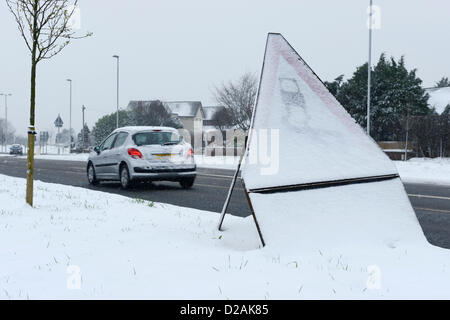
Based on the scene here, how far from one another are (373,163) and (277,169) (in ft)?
3.74

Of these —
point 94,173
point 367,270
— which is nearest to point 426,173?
point 94,173

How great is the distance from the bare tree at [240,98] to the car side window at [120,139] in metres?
28.5

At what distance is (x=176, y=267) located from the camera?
12.9ft

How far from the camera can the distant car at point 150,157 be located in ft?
38.9

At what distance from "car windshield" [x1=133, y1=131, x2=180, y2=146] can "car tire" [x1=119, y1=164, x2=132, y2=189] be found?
76 cm

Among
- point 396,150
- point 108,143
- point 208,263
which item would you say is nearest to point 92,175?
point 108,143

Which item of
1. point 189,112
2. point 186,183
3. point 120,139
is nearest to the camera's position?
point 120,139

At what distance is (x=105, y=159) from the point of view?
13.1 meters

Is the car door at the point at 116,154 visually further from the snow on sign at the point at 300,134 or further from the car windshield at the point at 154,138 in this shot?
the snow on sign at the point at 300,134

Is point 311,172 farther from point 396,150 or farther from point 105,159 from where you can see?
point 396,150

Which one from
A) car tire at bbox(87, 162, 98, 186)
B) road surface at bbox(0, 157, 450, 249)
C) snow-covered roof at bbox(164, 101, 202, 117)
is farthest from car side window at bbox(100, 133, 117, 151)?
snow-covered roof at bbox(164, 101, 202, 117)

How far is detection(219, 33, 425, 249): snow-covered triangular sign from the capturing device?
448 centimetres

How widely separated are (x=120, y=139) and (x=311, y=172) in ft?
28.6
